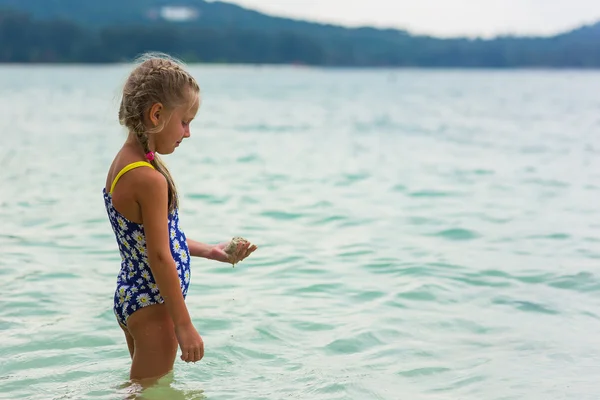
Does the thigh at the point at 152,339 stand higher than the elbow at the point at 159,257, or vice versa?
the elbow at the point at 159,257

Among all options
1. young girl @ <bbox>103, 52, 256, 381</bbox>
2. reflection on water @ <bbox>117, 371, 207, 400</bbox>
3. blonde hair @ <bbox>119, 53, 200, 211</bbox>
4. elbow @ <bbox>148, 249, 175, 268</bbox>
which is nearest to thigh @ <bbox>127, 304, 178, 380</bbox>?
young girl @ <bbox>103, 52, 256, 381</bbox>

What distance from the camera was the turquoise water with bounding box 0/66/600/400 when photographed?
13.6 ft

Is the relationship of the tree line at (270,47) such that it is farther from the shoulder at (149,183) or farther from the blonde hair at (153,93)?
the shoulder at (149,183)

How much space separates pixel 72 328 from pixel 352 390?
1.79m

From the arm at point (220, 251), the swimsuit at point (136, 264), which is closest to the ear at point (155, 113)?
the swimsuit at point (136, 264)

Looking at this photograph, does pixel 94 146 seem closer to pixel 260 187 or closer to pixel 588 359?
pixel 260 187

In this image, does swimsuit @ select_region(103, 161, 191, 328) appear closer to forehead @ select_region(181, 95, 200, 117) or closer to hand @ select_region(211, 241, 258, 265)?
hand @ select_region(211, 241, 258, 265)

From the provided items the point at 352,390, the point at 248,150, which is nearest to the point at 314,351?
the point at 352,390

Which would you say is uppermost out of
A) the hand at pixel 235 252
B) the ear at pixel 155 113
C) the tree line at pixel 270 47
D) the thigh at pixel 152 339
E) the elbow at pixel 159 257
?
the tree line at pixel 270 47

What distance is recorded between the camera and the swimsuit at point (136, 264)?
311 cm

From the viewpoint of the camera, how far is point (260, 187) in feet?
36.4

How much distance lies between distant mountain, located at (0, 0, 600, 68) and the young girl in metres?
97.0

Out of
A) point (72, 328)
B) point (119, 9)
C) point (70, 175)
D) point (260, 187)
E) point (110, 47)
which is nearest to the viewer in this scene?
point (72, 328)

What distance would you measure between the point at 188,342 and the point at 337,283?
10.1 ft
